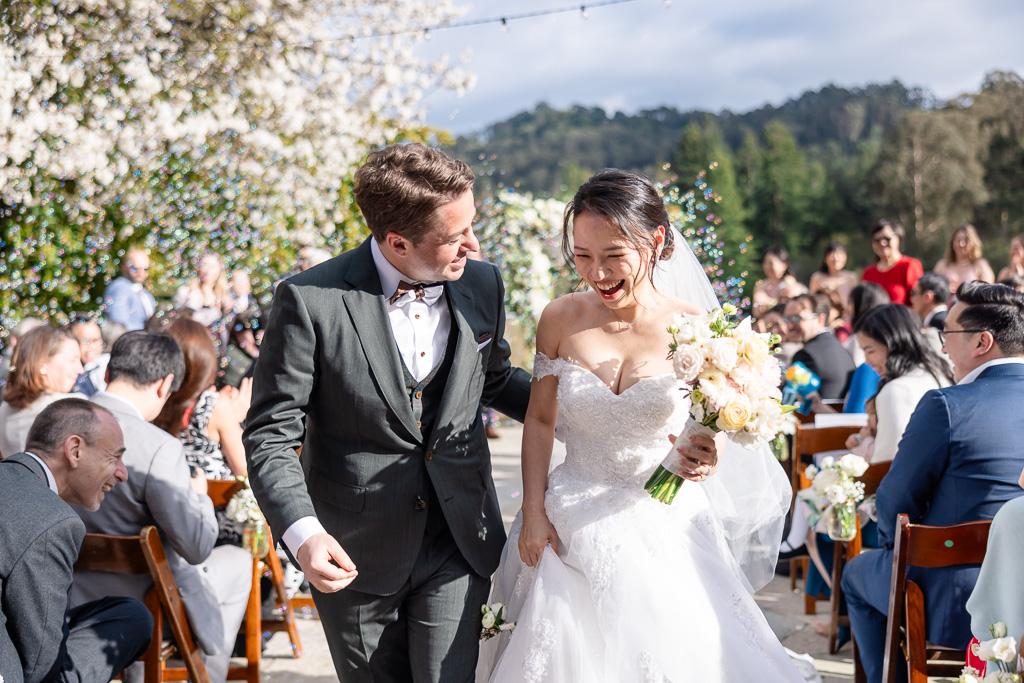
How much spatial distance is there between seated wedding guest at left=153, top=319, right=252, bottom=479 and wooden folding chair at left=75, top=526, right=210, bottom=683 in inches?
38.0

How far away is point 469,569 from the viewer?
246 cm

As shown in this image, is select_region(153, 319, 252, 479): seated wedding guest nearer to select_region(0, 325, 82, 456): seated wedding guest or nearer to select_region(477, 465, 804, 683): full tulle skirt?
select_region(0, 325, 82, 456): seated wedding guest

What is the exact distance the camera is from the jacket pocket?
7.55ft

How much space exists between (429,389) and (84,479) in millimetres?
1507

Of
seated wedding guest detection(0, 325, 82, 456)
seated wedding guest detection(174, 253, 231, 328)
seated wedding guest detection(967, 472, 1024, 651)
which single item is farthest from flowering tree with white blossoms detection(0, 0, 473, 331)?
seated wedding guest detection(967, 472, 1024, 651)

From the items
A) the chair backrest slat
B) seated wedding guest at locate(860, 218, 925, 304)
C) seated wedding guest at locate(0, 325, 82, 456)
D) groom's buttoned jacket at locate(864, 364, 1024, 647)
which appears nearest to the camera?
the chair backrest slat

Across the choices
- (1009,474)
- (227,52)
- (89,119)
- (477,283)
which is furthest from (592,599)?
(227,52)

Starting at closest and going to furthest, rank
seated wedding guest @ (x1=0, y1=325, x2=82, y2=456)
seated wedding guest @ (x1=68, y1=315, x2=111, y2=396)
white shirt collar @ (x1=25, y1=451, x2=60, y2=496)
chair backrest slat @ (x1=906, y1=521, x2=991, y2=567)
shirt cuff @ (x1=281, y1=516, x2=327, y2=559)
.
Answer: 1. shirt cuff @ (x1=281, y1=516, x2=327, y2=559)
2. chair backrest slat @ (x1=906, y1=521, x2=991, y2=567)
3. white shirt collar @ (x1=25, y1=451, x2=60, y2=496)
4. seated wedding guest @ (x1=0, y1=325, x2=82, y2=456)
5. seated wedding guest @ (x1=68, y1=315, x2=111, y2=396)

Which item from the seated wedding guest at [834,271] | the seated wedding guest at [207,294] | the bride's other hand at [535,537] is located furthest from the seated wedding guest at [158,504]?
the seated wedding guest at [834,271]

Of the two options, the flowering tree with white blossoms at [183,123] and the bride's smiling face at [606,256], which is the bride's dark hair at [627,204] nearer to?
the bride's smiling face at [606,256]

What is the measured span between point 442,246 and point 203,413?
8.28ft

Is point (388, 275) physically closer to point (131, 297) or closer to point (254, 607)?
point (254, 607)

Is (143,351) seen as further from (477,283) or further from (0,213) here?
(0,213)

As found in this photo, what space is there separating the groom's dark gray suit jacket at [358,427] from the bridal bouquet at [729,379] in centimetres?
63
